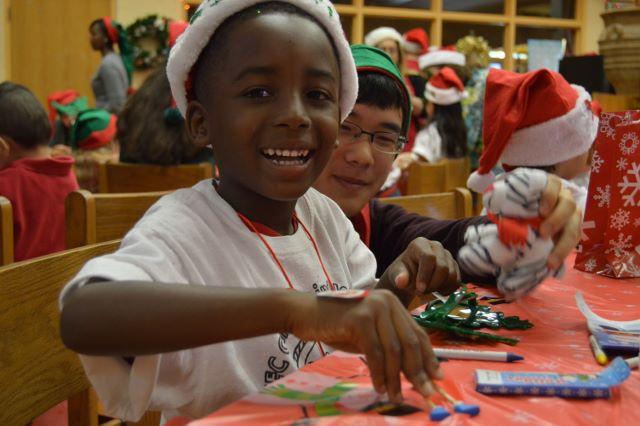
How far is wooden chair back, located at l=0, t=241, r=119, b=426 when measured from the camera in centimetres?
86

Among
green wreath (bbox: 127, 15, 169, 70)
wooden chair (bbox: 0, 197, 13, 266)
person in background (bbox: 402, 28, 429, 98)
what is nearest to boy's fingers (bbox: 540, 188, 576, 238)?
wooden chair (bbox: 0, 197, 13, 266)

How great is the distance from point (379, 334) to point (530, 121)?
1295 millimetres

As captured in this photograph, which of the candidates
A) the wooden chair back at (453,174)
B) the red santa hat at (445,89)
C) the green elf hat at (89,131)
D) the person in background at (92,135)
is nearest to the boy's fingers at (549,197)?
the wooden chair back at (453,174)

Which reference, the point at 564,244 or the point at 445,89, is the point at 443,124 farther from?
the point at 564,244

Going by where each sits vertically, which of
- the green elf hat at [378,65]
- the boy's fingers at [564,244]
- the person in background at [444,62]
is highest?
the person in background at [444,62]

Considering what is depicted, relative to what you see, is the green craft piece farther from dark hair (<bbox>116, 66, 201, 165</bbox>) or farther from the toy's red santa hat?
dark hair (<bbox>116, 66, 201, 165</bbox>)

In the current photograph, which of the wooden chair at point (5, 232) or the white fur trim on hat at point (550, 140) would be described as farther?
the white fur trim on hat at point (550, 140)

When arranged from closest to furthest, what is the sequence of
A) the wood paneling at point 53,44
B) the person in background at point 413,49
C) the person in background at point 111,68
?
the person in background at point 111,68 < the wood paneling at point 53,44 < the person in background at point 413,49

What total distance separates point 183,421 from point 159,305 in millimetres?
229

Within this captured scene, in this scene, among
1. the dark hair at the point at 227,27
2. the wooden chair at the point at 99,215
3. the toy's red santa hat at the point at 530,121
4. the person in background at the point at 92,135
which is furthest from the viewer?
the person in background at the point at 92,135

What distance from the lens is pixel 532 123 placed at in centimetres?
183

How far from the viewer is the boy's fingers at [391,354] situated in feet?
2.15

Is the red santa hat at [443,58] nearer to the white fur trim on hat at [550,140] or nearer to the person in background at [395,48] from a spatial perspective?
the person in background at [395,48]

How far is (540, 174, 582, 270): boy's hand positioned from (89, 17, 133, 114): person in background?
510cm
